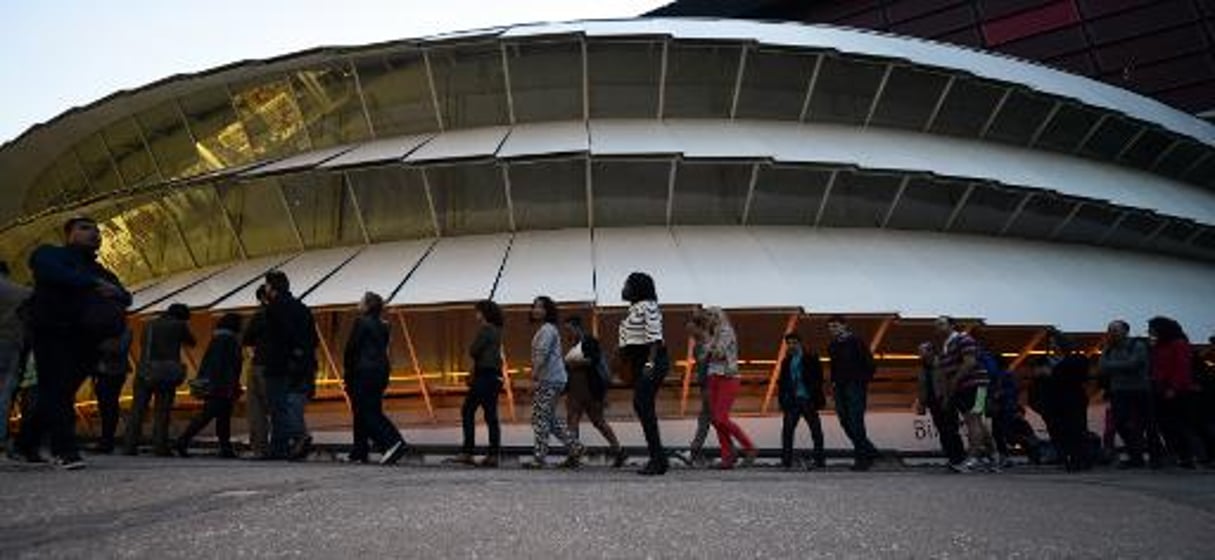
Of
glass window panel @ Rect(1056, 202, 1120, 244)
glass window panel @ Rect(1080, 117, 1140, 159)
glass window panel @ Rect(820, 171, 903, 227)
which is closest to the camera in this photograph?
glass window panel @ Rect(820, 171, 903, 227)

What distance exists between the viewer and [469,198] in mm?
13922

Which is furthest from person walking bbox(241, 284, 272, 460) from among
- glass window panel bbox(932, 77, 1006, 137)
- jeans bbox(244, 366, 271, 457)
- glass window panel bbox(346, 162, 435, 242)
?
glass window panel bbox(932, 77, 1006, 137)

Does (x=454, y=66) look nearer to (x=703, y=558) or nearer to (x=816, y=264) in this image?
(x=816, y=264)

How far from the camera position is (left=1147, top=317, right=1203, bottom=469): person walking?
32.4ft

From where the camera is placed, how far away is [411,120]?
15.7m

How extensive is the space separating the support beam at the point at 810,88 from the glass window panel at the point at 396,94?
652cm

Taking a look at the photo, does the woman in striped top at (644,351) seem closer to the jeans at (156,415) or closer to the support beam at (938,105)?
the jeans at (156,415)

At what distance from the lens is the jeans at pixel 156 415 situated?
9727 millimetres

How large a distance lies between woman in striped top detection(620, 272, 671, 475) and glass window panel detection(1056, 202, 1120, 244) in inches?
435

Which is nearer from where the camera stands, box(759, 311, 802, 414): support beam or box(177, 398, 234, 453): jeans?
box(177, 398, 234, 453): jeans

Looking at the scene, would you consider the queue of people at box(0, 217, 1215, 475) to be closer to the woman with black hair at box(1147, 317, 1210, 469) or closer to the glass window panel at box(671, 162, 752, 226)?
the woman with black hair at box(1147, 317, 1210, 469)

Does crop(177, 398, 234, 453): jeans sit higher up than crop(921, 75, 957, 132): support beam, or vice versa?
crop(921, 75, 957, 132): support beam

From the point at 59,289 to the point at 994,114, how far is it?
15.5 m

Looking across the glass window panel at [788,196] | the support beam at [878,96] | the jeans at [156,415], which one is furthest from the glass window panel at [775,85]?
the jeans at [156,415]
